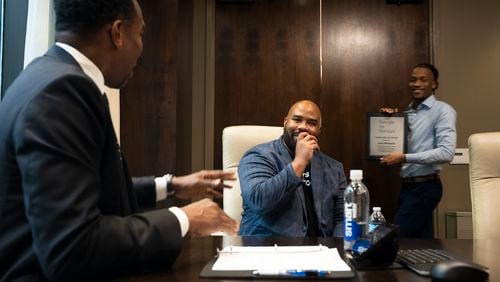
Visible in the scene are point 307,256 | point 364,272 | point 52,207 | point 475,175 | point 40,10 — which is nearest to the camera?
point 52,207

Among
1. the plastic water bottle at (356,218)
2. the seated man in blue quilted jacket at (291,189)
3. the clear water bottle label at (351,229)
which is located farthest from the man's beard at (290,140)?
the clear water bottle label at (351,229)

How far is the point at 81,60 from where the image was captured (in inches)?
35.8

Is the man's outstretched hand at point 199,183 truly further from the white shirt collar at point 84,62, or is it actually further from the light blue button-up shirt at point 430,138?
the light blue button-up shirt at point 430,138

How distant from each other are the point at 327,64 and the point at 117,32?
104 inches

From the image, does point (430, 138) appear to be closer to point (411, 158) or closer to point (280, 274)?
point (411, 158)

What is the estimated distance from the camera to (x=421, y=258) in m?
0.94

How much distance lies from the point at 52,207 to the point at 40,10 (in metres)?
1.50

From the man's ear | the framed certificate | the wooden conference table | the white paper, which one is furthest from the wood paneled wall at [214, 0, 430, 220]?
the man's ear

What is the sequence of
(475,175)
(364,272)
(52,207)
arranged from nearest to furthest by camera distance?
1. (52,207)
2. (364,272)
3. (475,175)

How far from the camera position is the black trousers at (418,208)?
2568 millimetres

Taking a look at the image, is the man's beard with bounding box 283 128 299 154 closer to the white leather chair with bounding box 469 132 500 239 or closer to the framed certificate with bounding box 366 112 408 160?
the white leather chair with bounding box 469 132 500 239

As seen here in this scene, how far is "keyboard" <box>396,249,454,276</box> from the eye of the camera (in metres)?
0.87

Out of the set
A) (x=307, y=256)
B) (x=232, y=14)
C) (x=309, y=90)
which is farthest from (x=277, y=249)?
(x=232, y=14)

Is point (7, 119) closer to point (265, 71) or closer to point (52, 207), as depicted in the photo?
point (52, 207)
